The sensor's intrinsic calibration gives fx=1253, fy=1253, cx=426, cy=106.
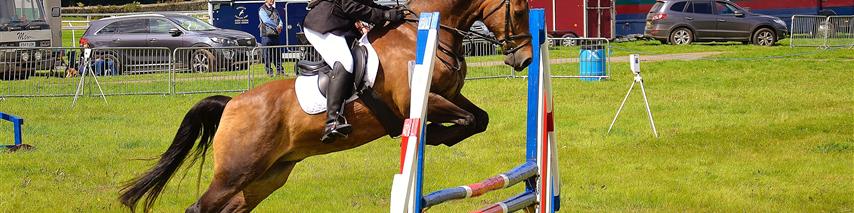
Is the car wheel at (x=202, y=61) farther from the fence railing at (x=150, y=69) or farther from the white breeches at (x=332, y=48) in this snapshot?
the white breeches at (x=332, y=48)

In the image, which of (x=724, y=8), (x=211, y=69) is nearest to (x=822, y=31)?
(x=724, y=8)

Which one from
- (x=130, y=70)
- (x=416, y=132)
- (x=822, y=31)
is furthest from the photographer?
(x=822, y=31)

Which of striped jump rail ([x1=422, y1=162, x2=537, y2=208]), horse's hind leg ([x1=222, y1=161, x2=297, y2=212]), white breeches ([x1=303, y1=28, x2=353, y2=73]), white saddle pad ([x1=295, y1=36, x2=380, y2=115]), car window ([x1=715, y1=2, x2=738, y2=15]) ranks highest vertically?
car window ([x1=715, y1=2, x2=738, y2=15])

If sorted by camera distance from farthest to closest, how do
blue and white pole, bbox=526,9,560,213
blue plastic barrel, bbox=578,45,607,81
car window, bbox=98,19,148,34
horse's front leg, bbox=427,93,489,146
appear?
car window, bbox=98,19,148,34
blue plastic barrel, bbox=578,45,607,81
horse's front leg, bbox=427,93,489,146
blue and white pole, bbox=526,9,560,213

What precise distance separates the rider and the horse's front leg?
1.91ft

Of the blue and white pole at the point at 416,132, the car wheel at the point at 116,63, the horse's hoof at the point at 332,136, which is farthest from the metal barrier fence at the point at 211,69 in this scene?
the blue and white pole at the point at 416,132

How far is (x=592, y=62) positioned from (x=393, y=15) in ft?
48.0

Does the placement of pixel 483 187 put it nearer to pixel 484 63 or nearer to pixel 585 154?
pixel 585 154

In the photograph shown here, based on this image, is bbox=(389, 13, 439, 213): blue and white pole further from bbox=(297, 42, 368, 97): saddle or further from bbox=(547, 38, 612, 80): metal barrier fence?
bbox=(547, 38, 612, 80): metal barrier fence

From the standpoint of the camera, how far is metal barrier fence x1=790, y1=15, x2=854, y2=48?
1209 inches

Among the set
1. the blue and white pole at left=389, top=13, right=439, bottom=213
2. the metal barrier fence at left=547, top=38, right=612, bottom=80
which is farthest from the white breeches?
the metal barrier fence at left=547, top=38, right=612, bottom=80

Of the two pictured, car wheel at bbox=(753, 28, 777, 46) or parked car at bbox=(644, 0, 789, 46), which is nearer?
car wheel at bbox=(753, 28, 777, 46)

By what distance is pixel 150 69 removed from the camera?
70.9 feet

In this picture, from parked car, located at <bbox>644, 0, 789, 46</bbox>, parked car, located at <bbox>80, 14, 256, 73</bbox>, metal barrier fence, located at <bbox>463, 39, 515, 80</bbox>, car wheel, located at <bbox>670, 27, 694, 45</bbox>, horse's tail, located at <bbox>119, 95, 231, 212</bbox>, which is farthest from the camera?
car wheel, located at <bbox>670, 27, 694, 45</bbox>
